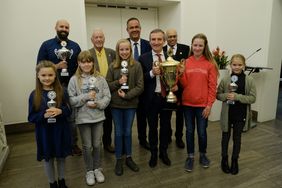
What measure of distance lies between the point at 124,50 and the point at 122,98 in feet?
1.62

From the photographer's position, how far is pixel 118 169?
272 cm

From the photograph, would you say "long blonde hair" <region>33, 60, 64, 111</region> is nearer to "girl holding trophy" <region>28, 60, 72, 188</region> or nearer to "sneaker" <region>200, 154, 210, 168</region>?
"girl holding trophy" <region>28, 60, 72, 188</region>

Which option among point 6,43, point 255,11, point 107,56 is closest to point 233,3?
point 255,11

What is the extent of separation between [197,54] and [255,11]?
2353 mm

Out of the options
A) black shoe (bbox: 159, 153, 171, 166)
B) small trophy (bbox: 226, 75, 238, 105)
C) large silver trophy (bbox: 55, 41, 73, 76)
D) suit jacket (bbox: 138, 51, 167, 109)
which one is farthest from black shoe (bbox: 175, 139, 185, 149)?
large silver trophy (bbox: 55, 41, 73, 76)

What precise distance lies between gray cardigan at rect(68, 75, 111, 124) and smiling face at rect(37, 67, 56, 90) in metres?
0.26

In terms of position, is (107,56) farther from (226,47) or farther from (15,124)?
(226,47)

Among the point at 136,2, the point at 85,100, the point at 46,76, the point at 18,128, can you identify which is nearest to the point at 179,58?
the point at 85,100

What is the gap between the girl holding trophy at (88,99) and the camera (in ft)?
7.59

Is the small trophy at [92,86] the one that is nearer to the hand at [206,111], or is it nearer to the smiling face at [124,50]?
the smiling face at [124,50]

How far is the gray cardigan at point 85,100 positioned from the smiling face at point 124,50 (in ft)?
1.11

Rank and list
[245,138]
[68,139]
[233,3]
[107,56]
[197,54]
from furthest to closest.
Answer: [233,3]
[245,138]
[107,56]
[197,54]
[68,139]

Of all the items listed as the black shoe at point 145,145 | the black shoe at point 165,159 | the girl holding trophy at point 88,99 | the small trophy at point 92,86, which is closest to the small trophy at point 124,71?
the girl holding trophy at point 88,99

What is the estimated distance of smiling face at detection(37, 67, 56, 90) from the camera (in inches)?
81.4
